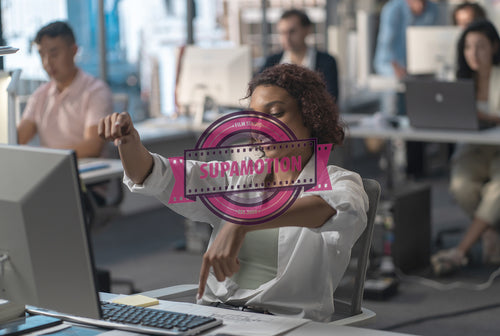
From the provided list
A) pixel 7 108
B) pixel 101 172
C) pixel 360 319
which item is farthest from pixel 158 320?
pixel 101 172

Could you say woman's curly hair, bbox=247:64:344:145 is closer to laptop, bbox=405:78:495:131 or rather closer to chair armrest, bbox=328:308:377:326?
chair armrest, bbox=328:308:377:326

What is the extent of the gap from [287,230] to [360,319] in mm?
278

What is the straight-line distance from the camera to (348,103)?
791cm

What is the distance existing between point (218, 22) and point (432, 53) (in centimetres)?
229

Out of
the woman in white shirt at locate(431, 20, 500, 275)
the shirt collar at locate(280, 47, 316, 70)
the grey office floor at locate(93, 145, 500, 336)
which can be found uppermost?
the shirt collar at locate(280, 47, 316, 70)

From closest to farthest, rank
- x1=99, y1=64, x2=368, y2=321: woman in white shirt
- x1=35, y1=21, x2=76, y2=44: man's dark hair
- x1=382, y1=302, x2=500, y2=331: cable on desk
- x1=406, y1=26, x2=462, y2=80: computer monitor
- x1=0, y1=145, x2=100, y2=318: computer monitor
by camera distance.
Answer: x1=0, y1=145, x2=100, y2=318: computer monitor
x1=99, y1=64, x2=368, y2=321: woman in white shirt
x1=382, y1=302, x2=500, y2=331: cable on desk
x1=35, y1=21, x2=76, y2=44: man's dark hair
x1=406, y1=26, x2=462, y2=80: computer monitor

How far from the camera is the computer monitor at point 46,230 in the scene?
1.31m

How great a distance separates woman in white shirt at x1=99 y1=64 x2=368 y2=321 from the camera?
1.67 m

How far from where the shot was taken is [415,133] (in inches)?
159

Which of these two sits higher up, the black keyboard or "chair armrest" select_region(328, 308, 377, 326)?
the black keyboard

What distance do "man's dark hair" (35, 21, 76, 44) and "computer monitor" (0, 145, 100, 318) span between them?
2293mm

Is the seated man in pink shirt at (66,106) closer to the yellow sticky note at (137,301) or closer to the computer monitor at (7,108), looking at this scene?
the computer monitor at (7,108)

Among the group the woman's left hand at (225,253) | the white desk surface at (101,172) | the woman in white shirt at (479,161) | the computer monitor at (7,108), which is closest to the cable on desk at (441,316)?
the woman in white shirt at (479,161)

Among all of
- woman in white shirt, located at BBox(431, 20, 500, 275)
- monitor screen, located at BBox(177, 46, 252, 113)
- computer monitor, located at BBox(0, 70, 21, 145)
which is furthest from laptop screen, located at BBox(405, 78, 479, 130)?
computer monitor, located at BBox(0, 70, 21, 145)
